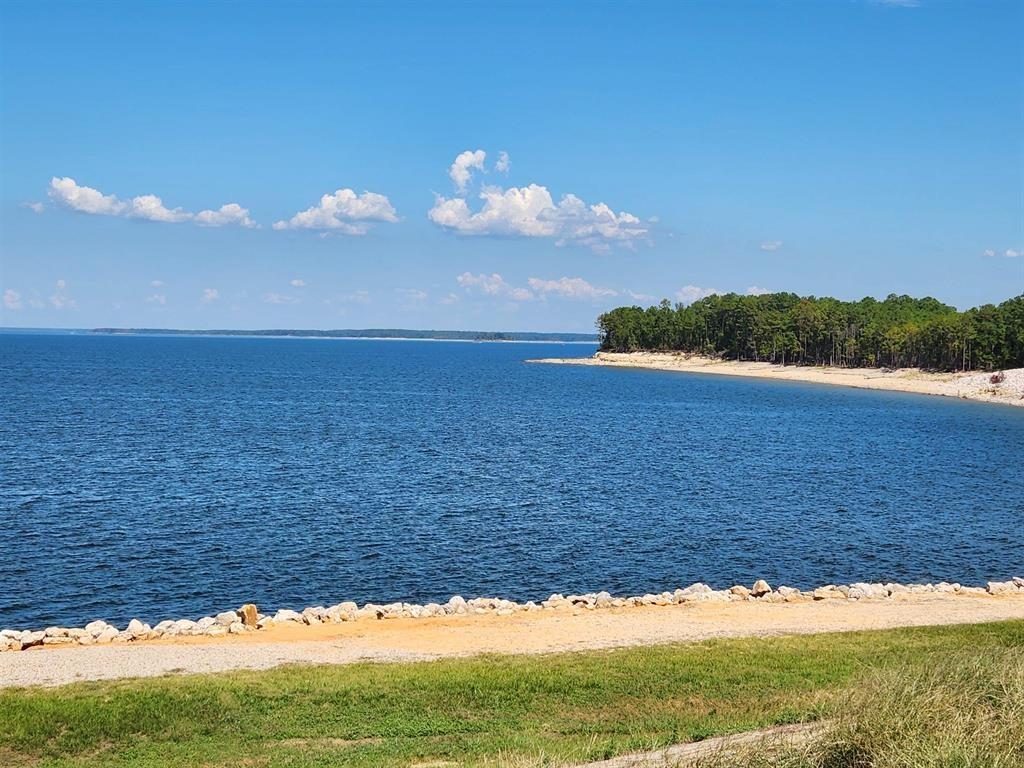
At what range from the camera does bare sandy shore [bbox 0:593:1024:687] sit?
21234 millimetres

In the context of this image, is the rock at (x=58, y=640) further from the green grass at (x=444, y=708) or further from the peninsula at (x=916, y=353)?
the peninsula at (x=916, y=353)

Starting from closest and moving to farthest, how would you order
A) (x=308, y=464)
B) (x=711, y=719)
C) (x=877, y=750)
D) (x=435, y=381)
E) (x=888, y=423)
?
(x=877, y=750) < (x=711, y=719) < (x=308, y=464) < (x=888, y=423) < (x=435, y=381)

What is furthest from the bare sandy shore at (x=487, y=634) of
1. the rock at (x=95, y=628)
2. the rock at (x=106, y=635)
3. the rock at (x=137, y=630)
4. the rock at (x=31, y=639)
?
the rock at (x=95, y=628)

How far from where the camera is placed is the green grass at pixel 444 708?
15.8m

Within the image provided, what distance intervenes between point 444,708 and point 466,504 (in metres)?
29.8

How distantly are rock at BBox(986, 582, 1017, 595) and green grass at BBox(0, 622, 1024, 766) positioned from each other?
10371 mm

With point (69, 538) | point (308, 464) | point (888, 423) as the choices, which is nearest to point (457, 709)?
point (69, 538)

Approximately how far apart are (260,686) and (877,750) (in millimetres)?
12081

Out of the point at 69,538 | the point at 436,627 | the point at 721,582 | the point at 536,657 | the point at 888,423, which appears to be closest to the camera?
the point at 536,657

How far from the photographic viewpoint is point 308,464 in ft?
197

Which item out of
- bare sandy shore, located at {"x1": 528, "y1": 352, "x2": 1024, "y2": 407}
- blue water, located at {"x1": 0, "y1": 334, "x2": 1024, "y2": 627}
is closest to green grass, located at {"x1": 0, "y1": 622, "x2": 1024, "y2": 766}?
blue water, located at {"x1": 0, "y1": 334, "x2": 1024, "y2": 627}

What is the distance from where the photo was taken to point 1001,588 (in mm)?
31375

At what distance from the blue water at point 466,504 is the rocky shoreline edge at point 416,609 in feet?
10.5

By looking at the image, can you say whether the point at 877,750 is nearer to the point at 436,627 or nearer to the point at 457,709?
the point at 457,709
